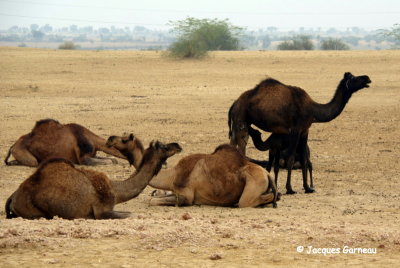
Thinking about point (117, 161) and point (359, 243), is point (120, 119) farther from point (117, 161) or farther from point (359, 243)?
point (359, 243)

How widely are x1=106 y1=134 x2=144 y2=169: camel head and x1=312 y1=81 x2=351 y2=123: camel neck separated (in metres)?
2.79

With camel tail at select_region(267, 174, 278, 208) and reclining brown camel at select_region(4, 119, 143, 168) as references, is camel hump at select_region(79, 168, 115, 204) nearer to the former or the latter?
camel tail at select_region(267, 174, 278, 208)

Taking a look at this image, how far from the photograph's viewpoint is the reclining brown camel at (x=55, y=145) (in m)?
13.9

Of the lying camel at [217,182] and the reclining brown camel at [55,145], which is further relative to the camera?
the reclining brown camel at [55,145]

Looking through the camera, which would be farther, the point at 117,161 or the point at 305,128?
the point at 117,161

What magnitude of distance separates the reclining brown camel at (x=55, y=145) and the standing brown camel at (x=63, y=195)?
3946 mm

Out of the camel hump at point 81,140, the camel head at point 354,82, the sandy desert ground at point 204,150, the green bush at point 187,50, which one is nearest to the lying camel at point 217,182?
the sandy desert ground at point 204,150

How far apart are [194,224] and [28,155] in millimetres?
5299

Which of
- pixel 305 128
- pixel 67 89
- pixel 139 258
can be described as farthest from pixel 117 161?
pixel 67 89

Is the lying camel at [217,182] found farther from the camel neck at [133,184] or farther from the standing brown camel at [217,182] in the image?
the camel neck at [133,184]

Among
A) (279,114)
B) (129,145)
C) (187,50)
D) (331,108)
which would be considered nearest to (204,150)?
(331,108)

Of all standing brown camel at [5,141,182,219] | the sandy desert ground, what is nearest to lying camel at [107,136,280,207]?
the sandy desert ground

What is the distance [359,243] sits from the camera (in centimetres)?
868

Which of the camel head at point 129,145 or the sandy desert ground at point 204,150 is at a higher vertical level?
the camel head at point 129,145
